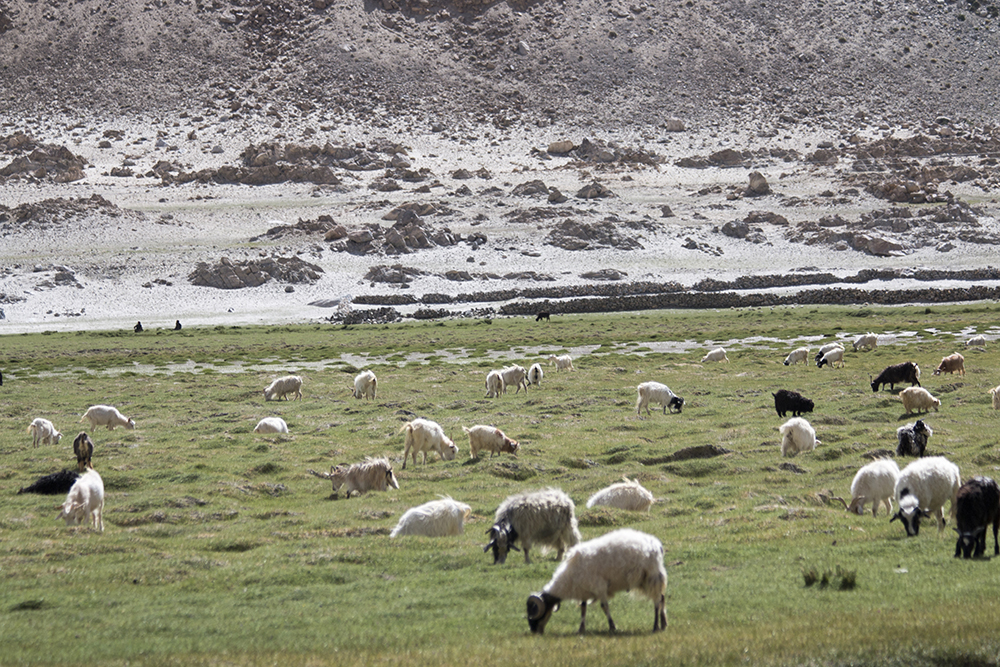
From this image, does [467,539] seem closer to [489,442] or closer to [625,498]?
[625,498]

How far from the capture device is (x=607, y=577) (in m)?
9.30

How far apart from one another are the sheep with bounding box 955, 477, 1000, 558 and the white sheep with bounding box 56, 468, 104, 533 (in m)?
12.8

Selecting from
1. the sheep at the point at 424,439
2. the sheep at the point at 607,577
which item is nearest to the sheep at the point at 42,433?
the sheep at the point at 424,439

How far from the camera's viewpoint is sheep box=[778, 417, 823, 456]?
2041cm

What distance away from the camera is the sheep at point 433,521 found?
1449 centimetres

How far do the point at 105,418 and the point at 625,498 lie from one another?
18.1 m

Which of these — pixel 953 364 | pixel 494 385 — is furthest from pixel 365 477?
pixel 953 364

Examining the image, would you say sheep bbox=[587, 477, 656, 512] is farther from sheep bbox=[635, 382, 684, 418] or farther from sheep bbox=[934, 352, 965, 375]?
sheep bbox=[934, 352, 965, 375]

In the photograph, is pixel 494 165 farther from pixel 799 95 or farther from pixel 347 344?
pixel 347 344

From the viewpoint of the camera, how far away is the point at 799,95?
6521 inches

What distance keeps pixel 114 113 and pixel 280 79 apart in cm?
3006

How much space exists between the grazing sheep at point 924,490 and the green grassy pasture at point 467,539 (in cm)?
41

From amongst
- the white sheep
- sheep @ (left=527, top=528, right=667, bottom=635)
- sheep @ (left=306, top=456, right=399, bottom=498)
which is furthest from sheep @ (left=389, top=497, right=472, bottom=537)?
sheep @ (left=527, top=528, right=667, bottom=635)

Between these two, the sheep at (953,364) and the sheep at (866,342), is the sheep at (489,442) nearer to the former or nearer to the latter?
the sheep at (953,364)
